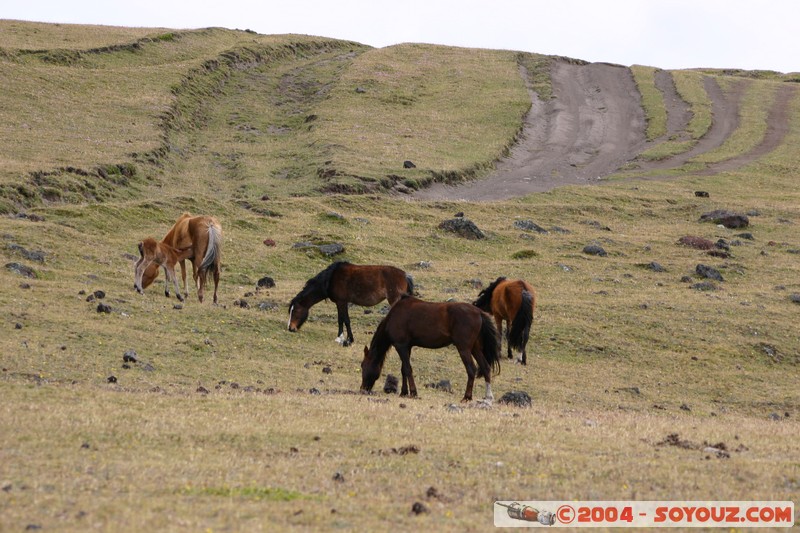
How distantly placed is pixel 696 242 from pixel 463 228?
10713 mm

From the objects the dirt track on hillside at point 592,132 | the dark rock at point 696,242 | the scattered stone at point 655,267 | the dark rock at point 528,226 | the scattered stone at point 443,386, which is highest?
the dirt track on hillside at point 592,132

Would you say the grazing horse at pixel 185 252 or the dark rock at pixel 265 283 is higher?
the grazing horse at pixel 185 252

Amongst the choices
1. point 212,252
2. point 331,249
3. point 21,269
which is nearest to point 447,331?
point 212,252

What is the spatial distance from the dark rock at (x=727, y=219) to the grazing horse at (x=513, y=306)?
1033 inches

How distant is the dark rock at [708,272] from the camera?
1454 inches

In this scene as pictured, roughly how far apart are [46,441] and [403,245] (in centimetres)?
2726

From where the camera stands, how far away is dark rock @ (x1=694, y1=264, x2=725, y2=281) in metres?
36.9

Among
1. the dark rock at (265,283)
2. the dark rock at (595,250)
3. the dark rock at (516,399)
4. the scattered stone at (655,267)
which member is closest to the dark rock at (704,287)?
the scattered stone at (655,267)

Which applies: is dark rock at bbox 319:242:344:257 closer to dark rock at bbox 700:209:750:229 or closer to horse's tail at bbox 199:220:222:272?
horse's tail at bbox 199:220:222:272

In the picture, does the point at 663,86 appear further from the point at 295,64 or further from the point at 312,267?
the point at 312,267

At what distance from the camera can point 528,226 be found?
145ft

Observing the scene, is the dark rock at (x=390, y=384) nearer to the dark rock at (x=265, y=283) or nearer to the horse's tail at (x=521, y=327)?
the horse's tail at (x=521, y=327)

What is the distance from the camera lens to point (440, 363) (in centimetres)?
2358

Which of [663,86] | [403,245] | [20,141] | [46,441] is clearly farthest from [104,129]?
[663,86]
